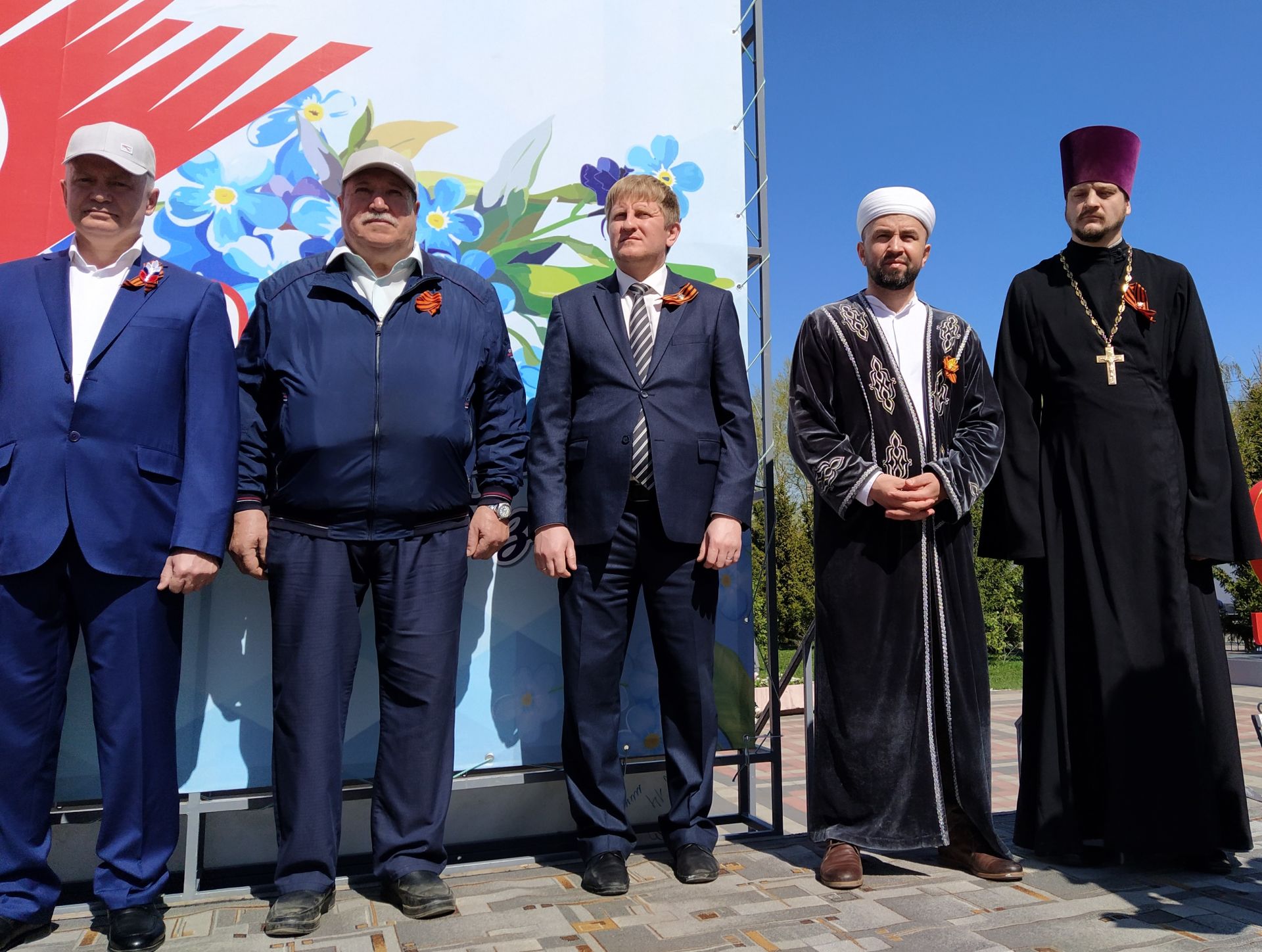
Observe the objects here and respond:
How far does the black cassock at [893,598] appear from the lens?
2.79 metres

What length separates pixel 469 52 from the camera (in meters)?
3.21

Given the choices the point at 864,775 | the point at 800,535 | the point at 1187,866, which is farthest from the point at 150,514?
the point at 800,535

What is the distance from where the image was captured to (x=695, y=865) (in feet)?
8.91

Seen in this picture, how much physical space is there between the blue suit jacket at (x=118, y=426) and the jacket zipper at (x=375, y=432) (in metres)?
0.35

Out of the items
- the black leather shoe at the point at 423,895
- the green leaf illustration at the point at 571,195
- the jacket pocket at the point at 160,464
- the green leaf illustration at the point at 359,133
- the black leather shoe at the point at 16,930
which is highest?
the green leaf illustration at the point at 359,133

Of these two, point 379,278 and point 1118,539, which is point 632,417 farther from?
point 1118,539

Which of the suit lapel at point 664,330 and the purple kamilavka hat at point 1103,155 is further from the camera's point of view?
the purple kamilavka hat at point 1103,155

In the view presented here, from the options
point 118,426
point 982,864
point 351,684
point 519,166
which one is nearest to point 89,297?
point 118,426

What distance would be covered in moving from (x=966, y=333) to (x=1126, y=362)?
51cm

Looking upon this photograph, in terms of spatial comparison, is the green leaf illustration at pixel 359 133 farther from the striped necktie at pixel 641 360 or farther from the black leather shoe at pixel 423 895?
the black leather shoe at pixel 423 895

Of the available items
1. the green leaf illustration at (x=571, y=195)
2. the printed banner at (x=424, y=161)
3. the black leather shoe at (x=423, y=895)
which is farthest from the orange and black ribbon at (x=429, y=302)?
the black leather shoe at (x=423, y=895)

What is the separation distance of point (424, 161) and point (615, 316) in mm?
847

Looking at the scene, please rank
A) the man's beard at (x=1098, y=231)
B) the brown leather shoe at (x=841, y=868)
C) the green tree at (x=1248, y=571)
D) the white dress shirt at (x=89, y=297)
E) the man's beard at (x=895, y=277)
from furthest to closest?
the green tree at (x=1248, y=571) < the man's beard at (x=1098, y=231) < the man's beard at (x=895, y=277) < the brown leather shoe at (x=841, y=868) < the white dress shirt at (x=89, y=297)

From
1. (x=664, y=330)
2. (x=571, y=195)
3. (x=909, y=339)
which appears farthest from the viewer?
(x=571, y=195)
